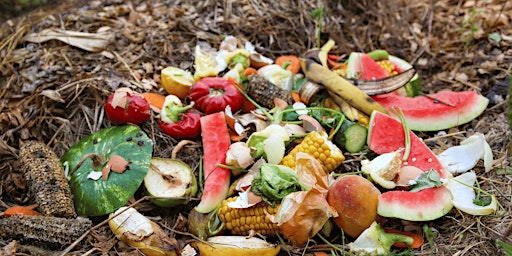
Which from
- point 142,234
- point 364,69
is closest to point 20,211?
point 142,234

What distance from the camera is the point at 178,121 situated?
2568mm

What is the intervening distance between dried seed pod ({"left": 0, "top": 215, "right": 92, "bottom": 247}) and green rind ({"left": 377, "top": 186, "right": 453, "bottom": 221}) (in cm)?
131

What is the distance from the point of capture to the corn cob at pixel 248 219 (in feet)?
6.98

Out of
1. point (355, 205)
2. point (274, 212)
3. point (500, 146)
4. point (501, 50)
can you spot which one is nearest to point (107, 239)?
point (274, 212)

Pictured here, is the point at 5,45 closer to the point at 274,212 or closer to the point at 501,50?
the point at 274,212

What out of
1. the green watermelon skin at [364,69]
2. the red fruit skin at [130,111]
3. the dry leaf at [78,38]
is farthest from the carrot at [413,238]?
the dry leaf at [78,38]

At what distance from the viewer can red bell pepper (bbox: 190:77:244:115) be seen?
2.59 meters

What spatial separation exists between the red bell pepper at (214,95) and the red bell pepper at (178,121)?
70 mm

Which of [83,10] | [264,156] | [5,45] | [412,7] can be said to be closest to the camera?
[264,156]

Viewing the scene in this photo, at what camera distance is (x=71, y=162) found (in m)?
2.47

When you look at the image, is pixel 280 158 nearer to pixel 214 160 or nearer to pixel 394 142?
pixel 214 160

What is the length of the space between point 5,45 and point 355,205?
2307 mm

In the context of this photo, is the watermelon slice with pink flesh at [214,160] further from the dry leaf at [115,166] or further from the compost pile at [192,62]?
the dry leaf at [115,166]

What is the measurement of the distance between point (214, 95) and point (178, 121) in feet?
0.77
